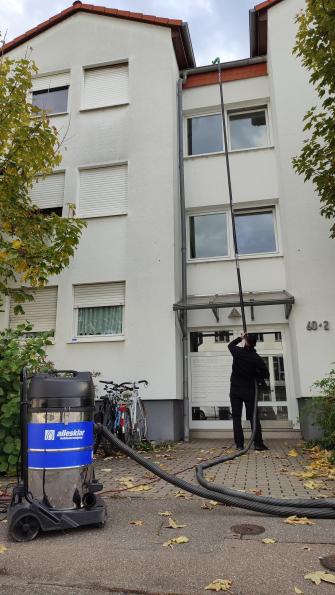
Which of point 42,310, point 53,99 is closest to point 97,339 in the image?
point 42,310

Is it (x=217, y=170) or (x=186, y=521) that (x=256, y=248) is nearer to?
(x=217, y=170)

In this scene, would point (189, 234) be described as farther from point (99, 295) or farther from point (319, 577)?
point (319, 577)

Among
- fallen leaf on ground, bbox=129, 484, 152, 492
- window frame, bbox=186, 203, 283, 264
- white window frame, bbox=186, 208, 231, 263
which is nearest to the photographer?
fallen leaf on ground, bbox=129, 484, 152, 492

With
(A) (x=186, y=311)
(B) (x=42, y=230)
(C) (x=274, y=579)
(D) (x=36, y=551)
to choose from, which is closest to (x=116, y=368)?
(A) (x=186, y=311)

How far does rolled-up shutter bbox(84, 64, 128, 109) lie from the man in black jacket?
8.37m

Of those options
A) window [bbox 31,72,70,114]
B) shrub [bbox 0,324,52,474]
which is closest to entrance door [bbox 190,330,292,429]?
shrub [bbox 0,324,52,474]

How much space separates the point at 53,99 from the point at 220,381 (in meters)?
9.80

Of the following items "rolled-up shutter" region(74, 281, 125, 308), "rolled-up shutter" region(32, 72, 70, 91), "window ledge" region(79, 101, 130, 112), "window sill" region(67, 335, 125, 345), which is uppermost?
"rolled-up shutter" region(32, 72, 70, 91)

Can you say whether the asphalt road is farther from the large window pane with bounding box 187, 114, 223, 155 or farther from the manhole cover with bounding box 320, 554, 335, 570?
the large window pane with bounding box 187, 114, 223, 155

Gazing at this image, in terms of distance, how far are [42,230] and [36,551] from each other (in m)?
6.68

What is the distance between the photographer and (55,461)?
3721mm

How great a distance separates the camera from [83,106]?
1256 centimetres

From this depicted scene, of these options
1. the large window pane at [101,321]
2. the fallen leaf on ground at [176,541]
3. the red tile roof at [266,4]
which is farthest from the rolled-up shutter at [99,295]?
the red tile roof at [266,4]

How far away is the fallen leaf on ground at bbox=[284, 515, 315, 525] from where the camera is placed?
375 cm
